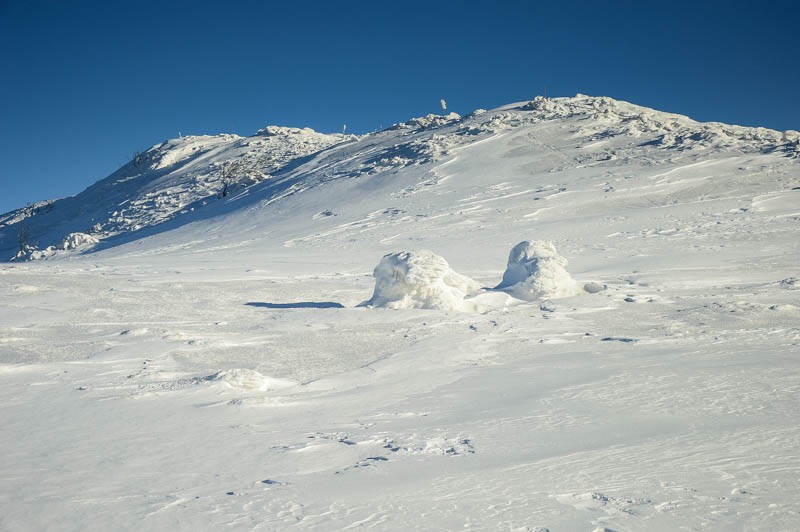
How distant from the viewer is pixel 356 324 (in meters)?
9.54

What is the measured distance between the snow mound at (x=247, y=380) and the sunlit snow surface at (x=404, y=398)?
3 cm

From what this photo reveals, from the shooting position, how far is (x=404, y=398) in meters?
5.82

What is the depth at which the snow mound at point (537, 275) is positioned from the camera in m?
11.2

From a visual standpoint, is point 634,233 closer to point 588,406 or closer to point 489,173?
point 489,173

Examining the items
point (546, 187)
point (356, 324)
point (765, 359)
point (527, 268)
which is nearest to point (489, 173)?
point (546, 187)

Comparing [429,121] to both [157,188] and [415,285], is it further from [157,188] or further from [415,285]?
[415,285]

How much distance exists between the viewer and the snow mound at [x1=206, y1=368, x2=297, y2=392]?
5988mm

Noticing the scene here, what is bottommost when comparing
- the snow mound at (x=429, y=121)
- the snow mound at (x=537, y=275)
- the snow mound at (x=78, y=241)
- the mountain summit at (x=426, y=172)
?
the snow mound at (x=537, y=275)

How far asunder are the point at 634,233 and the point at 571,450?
54.8 ft

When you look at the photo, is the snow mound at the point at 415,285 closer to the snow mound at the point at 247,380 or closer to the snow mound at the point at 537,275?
the snow mound at the point at 537,275

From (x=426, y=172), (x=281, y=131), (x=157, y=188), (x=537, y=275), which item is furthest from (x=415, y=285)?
(x=281, y=131)

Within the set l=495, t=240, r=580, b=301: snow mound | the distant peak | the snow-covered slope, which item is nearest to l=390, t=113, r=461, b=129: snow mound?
the snow-covered slope

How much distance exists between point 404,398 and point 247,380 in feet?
4.79

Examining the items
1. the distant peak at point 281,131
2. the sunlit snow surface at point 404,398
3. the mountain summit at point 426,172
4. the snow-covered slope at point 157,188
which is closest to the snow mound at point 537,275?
the sunlit snow surface at point 404,398
